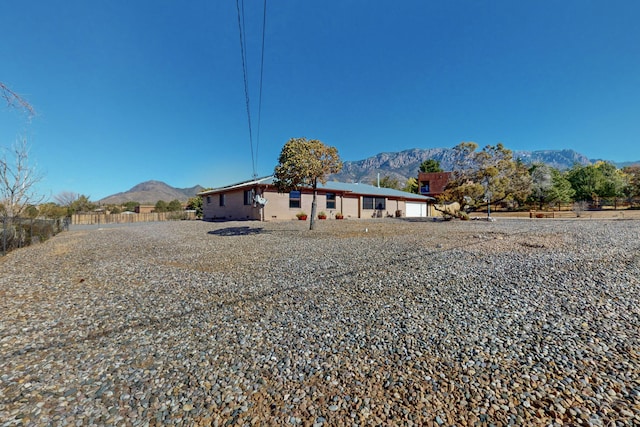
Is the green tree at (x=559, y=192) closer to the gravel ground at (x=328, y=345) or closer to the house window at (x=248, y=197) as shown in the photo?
the gravel ground at (x=328, y=345)

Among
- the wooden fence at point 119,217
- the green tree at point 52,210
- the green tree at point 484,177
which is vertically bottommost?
the wooden fence at point 119,217

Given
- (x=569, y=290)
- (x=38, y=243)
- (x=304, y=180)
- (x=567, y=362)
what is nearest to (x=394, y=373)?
(x=567, y=362)

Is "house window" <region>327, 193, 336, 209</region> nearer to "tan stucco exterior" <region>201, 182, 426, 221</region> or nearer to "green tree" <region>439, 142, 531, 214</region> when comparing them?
"tan stucco exterior" <region>201, 182, 426, 221</region>

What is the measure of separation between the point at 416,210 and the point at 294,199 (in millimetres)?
16664

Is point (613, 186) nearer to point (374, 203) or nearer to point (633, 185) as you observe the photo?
point (633, 185)

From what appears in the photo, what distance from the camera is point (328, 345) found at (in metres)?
3.01

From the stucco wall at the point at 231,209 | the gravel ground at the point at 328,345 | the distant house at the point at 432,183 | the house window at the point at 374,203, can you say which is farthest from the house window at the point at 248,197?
the distant house at the point at 432,183

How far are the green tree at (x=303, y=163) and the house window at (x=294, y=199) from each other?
731 cm

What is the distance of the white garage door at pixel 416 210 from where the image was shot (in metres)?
29.9

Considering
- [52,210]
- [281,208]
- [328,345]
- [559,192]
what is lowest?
[328,345]

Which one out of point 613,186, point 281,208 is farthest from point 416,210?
point 613,186

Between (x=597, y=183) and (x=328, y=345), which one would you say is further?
(x=597, y=183)

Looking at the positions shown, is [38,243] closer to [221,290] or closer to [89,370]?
[221,290]

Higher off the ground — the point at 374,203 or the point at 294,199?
the point at 294,199
